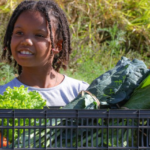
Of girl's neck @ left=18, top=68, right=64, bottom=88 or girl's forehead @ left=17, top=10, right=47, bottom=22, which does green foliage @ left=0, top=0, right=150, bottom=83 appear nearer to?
girl's neck @ left=18, top=68, right=64, bottom=88

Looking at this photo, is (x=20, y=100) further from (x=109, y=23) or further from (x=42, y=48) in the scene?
(x=109, y=23)

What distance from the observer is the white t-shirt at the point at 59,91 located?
2.57 metres

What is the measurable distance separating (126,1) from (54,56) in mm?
4033

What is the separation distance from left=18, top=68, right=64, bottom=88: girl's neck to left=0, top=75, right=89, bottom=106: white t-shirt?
5 cm

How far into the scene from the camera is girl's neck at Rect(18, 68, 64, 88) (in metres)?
2.59

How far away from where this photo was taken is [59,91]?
264cm

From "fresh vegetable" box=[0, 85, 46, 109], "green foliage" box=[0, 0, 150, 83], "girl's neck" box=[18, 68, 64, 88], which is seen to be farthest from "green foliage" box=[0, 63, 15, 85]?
"fresh vegetable" box=[0, 85, 46, 109]

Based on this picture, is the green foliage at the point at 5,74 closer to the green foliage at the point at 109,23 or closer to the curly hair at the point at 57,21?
the curly hair at the point at 57,21

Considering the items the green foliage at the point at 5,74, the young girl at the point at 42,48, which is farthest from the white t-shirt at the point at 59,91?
the green foliage at the point at 5,74

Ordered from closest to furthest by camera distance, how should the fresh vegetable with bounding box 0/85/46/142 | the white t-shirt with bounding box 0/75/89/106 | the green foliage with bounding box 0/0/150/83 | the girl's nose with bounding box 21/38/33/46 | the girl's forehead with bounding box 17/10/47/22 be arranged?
the fresh vegetable with bounding box 0/85/46/142 → the girl's nose with bounding box 21/38/33/46 → the girl's forehead with bounding box 17/10/47/22 → the white t-shirt with bounding box 0/75/89/106 → the green foliage with bounding box 0/0/150/83

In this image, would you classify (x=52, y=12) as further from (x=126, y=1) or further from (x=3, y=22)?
(x=126, y=1)

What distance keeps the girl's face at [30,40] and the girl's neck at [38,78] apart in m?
0.15

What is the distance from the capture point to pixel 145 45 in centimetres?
611

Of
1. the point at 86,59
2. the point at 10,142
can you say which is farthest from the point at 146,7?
the point at 10,142
